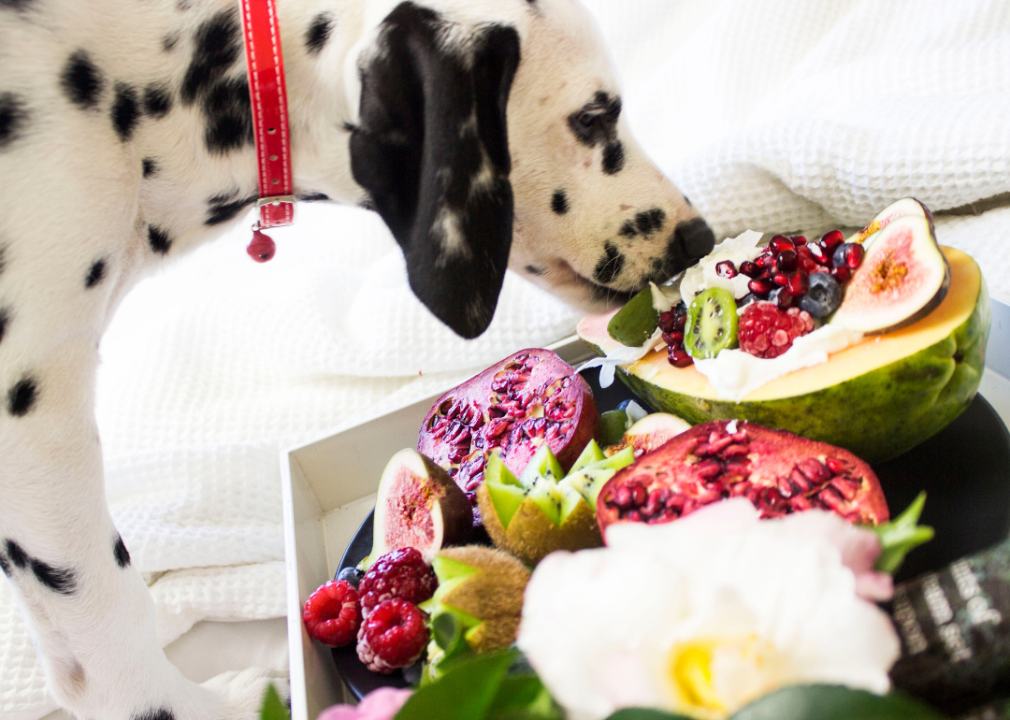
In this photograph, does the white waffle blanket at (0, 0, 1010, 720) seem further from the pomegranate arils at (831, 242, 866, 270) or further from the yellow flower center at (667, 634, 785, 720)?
the yellow flower center at (667, 634, 785, 720)

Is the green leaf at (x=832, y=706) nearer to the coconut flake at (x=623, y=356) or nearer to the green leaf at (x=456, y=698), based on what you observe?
the green leaf at (x=456, y=698)

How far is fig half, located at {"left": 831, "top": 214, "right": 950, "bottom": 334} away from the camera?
0.71m

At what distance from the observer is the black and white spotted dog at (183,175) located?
2.55 feet

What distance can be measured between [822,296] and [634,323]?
25 cm

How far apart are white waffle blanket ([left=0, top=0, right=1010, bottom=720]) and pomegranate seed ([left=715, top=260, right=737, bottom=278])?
1.31 ft

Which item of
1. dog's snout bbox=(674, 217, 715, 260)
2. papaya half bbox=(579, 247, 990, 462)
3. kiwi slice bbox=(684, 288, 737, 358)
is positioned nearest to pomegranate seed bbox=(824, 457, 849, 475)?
papaya half bbox=(579, 247, 990, 462)

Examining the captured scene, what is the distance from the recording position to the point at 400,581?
0.73 meters

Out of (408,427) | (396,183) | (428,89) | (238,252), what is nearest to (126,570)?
(408,427)

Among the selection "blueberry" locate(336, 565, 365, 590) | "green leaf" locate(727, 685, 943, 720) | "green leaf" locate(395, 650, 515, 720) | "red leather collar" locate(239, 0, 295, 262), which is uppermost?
"red leather collar" locate(239, 0, 295, 262)

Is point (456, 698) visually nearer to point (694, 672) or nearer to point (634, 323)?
point (694, 672)

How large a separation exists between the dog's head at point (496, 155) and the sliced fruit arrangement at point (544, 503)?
0.18 meters

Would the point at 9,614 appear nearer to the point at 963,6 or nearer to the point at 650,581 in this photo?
the point at 650,581

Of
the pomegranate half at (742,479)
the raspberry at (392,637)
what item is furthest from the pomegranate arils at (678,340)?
the raspberry at (392,637)

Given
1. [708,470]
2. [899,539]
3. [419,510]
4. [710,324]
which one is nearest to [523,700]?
[899,539]
